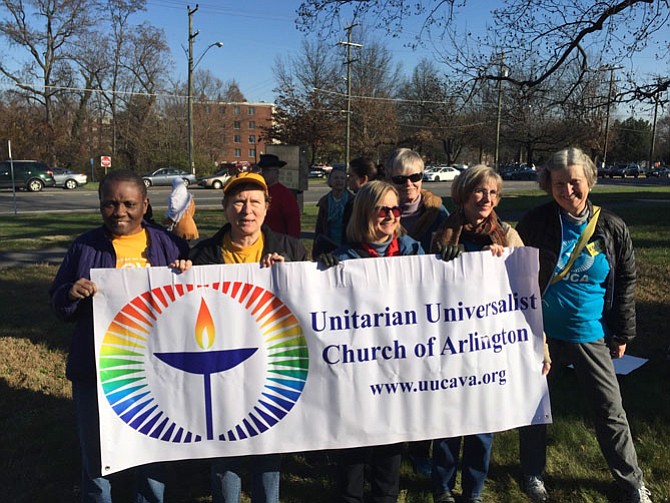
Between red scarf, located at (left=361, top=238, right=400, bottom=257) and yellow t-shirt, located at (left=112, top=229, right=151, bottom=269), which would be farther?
red scarf, located at (left=361, top=238, right=400, bottom=257)

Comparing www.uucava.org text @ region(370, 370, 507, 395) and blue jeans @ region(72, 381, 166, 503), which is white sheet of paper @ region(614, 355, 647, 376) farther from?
blue jeans @ region(72, 381, 166, 503)

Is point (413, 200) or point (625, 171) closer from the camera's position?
point (413, 200)

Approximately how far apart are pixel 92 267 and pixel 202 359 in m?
0.65

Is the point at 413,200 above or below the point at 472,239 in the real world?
above

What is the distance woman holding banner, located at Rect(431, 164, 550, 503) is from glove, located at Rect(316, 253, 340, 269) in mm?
547

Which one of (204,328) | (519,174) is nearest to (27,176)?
(204,328)

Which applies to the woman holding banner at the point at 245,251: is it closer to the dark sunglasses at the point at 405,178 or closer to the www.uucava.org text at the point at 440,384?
the www.uucava.org text at the point at 440,384

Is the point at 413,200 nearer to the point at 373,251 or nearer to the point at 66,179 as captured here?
the point at 373,251

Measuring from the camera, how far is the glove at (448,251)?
2.78m

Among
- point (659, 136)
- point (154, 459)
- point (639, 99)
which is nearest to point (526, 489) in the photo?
point (154, 459)

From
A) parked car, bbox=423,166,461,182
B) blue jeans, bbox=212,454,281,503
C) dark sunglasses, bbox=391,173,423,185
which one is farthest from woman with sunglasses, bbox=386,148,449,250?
parked car, bbox=423,166,461,182

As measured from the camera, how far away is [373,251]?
9.29 feet

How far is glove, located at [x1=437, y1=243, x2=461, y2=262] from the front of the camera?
278 centimetres

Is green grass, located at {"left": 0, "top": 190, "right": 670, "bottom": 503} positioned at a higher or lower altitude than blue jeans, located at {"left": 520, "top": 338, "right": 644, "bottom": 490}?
lower
